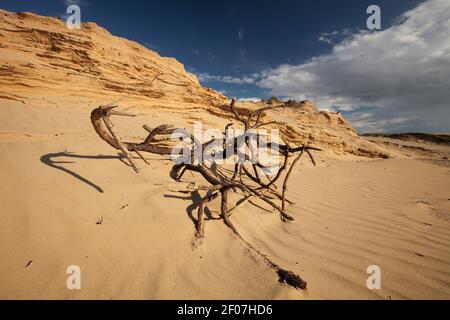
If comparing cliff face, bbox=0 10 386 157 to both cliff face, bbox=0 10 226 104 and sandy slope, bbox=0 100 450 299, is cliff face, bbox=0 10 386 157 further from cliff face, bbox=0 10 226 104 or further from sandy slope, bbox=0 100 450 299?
sandy slope, bbox=0 100 450 299

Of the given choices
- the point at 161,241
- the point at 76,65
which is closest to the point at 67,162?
the point at 161,241

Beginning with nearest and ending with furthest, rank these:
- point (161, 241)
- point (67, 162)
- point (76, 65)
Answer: point (161, 241) < point (67, 162) < point (76, 65)

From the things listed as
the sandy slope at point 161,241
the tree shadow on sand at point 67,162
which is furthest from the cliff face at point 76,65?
the sandy slope at point 161,241

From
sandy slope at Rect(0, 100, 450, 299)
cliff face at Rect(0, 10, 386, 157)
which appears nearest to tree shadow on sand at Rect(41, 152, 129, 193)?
sandy slope at Rect(0, 100, 450, 299)

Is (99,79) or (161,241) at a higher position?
(99,79)

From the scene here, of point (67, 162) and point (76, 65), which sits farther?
point (76, 65)

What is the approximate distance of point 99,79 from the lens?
10.8 m

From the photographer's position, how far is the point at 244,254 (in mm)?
2000

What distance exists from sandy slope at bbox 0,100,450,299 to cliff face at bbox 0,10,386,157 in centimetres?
713

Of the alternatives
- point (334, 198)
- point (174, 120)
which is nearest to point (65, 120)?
point (174, 120)

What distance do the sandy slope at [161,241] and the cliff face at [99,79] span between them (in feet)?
23.4

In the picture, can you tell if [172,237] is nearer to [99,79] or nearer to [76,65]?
[99,79]

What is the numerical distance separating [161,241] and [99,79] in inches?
442
